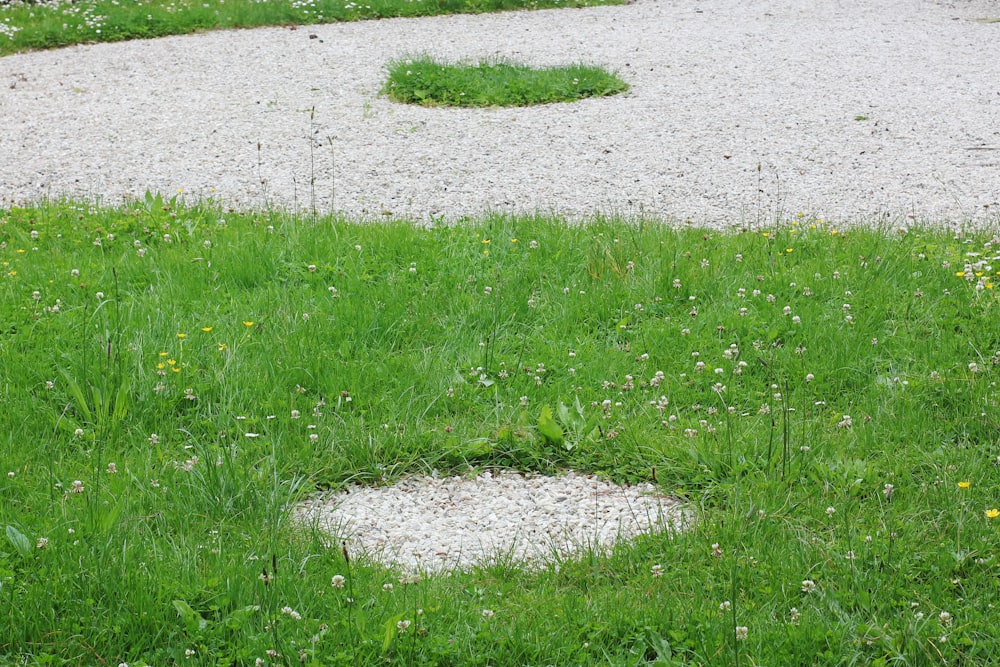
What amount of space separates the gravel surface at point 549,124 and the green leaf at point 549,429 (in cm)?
284

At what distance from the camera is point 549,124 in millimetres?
8945

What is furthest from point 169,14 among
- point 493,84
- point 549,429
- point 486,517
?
point 486,517

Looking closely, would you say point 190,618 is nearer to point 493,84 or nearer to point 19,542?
point 19,542

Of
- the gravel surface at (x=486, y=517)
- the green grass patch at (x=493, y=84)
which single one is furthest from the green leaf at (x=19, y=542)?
the green grass patch at (x=493, y=84)

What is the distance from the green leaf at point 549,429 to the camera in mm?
3982

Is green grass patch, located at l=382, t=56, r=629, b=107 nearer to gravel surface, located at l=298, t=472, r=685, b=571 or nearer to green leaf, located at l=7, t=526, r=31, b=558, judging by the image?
gravel surface, located at l=298, t=472, r=685, b=571

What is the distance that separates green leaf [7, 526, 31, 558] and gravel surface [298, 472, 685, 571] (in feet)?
2.99

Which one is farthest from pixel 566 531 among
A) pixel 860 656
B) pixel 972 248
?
pixel 972 248

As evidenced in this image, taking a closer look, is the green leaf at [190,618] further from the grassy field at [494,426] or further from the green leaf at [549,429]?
the green leaf at [549,429]

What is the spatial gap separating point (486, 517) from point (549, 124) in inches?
233

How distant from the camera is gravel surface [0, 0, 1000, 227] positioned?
720 centimetres

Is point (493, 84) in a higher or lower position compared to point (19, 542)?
higher

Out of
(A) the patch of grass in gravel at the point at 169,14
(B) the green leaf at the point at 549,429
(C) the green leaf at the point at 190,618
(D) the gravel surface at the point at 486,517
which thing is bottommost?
(D) the gravel surface at the point at 486,517

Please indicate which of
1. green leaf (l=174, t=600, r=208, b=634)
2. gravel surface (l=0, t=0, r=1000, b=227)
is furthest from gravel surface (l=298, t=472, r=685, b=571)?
gravel surface (l=0, t=0, r=1000, b=227)
